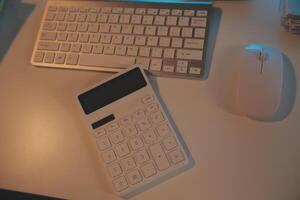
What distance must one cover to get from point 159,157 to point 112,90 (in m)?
0.14

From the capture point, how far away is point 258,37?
60 cm

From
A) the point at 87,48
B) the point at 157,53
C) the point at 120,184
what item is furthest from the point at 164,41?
the point at 120,184

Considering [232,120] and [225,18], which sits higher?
[225,18]

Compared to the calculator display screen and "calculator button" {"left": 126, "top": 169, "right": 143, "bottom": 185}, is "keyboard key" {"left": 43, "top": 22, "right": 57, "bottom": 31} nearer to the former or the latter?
the calculator display screen

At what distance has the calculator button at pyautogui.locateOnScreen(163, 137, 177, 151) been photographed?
51 centimetres

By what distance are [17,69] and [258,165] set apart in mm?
456

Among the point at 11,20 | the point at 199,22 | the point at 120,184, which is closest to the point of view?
the point at 120,184

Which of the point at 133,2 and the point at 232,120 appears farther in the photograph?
the point at 133,2

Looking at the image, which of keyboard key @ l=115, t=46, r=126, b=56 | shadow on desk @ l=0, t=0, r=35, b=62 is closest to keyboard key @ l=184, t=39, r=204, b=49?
keyboard key @ l=115, t=46, r=126, b=56

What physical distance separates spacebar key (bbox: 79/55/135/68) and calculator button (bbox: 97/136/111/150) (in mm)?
135

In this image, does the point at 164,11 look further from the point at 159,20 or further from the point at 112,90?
the point at 112,90

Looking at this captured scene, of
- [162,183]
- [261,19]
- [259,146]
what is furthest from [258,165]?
[261,19]

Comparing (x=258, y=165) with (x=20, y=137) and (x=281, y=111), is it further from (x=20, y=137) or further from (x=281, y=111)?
(x=20, y=137)

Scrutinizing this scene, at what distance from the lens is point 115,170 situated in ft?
1.67
